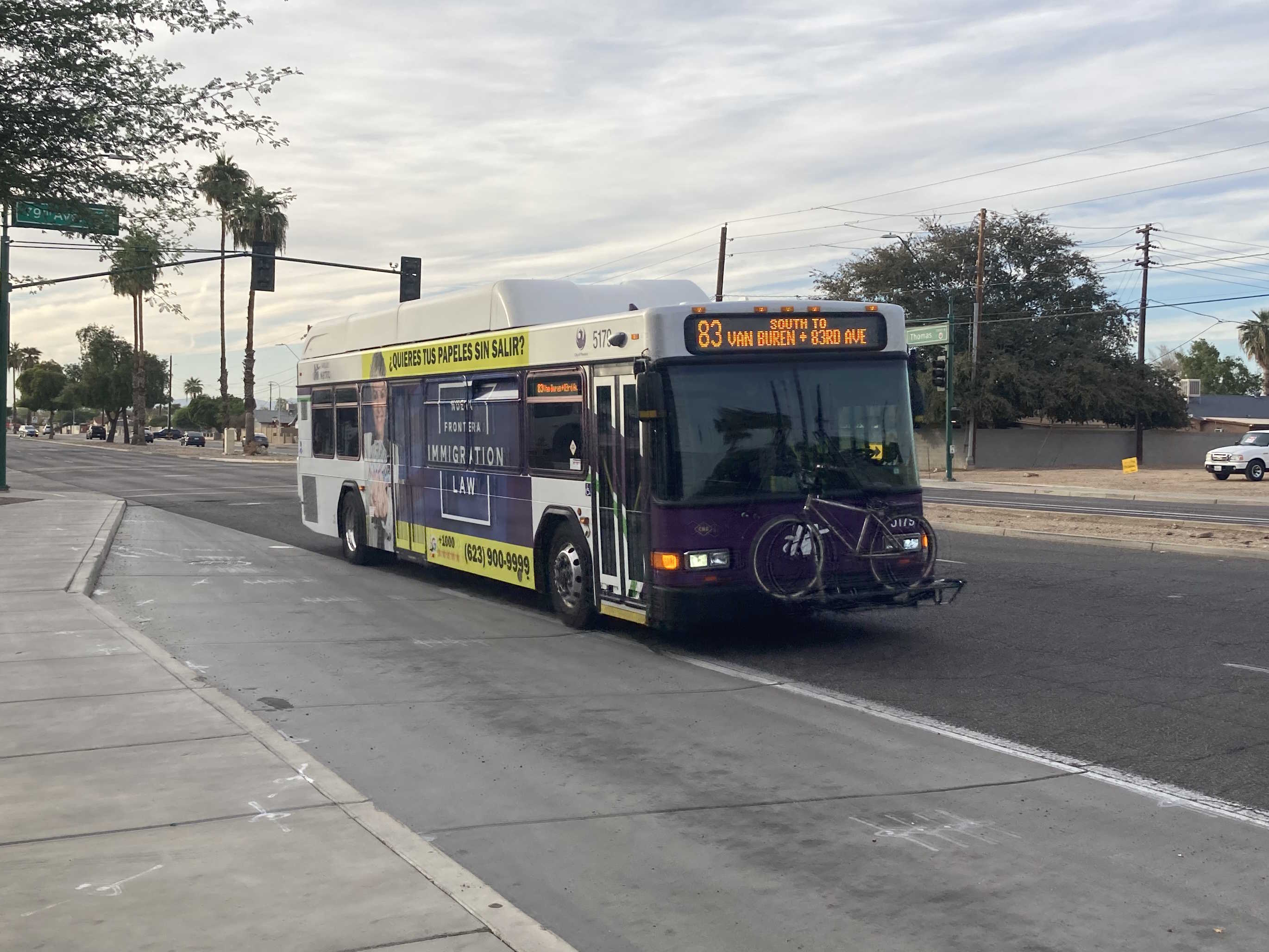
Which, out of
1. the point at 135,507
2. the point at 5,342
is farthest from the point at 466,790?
the point at 5,342

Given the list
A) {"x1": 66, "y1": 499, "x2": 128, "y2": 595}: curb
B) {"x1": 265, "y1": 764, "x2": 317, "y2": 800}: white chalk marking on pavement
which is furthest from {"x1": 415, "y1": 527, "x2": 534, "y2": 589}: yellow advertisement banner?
{"x1": 265, "y1": 764, "x2": 317, "y2": 800}: white chalk marking on pavement

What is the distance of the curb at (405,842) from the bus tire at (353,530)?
25.7 ft

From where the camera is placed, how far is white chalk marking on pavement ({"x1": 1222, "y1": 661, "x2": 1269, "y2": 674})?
30.7 feet

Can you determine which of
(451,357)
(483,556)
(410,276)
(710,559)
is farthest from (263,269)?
(710,559)

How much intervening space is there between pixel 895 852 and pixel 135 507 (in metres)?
27.8

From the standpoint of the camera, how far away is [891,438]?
1061 cm

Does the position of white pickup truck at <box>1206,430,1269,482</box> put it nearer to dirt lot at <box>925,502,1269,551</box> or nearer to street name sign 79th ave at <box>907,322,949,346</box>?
street name sign 79th ave at <box>907,322,949,346</box>

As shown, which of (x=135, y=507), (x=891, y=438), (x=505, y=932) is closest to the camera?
(x=505, y=932)

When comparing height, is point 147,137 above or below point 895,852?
above

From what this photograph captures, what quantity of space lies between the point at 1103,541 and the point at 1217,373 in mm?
123688

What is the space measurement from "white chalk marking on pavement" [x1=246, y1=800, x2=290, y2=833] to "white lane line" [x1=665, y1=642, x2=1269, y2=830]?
392cm

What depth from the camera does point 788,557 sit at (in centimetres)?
995

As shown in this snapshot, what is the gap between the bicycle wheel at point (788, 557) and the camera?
9.90m

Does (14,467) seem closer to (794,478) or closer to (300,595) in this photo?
(300,595)
